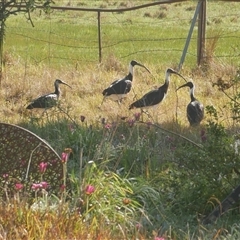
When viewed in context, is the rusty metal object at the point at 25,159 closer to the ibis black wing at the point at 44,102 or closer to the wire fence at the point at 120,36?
the ibis black wing at the point at 44,102

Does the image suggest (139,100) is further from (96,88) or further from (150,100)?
(96,88)

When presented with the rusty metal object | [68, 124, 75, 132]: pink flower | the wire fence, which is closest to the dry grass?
the wire fence

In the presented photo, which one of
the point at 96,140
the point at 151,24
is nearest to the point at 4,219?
the point at 96,140

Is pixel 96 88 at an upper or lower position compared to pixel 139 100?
lower

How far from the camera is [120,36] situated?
1001 inches

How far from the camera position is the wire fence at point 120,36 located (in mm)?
18359

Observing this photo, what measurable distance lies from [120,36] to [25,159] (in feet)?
61.6

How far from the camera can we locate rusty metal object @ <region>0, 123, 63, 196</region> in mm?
6684

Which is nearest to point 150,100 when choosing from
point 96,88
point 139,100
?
point 139,100

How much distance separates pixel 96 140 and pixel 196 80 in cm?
534

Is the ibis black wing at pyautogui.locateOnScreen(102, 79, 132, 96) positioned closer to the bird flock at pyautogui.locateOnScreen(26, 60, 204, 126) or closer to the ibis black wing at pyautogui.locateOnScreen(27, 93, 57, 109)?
the bird flock at pyautogui.locateOnScreen(26, 60, 204, 126)

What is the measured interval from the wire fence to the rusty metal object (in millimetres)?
8251

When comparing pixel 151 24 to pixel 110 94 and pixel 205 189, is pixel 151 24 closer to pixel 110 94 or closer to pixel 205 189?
pixel 110 94

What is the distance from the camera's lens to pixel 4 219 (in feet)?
18.4
